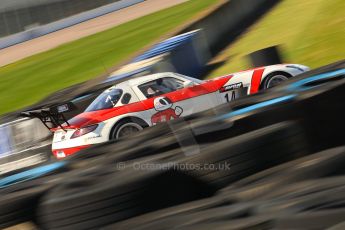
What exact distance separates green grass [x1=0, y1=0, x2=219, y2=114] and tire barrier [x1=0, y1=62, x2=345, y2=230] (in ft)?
40.5

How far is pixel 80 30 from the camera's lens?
36656 mm

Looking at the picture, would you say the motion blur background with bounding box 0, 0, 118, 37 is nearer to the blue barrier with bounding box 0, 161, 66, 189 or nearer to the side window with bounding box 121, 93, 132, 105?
the side window with bounding box 121, 93, 132, 105

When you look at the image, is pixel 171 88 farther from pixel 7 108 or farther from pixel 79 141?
pixel 7 108

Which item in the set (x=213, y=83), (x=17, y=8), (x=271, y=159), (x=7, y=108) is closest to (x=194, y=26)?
(x=7, y=108)

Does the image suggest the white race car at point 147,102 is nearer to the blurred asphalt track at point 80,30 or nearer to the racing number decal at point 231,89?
the racing number decal at point 231,89

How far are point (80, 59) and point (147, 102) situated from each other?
1495 cm

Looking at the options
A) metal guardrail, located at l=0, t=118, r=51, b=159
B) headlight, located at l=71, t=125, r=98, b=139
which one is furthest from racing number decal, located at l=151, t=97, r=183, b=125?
metal guardrail, located at l=0, t=118, r=51, b=159

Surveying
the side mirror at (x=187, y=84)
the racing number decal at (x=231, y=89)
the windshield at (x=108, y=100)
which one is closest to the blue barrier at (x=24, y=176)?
the windshield at (x=108, y=100)

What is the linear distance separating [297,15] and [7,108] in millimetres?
9481

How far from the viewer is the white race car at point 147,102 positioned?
9.73 meters

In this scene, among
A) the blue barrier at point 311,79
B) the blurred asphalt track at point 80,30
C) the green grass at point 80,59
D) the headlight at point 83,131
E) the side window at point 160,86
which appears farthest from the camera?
the blurred asphalt track at point 80,30

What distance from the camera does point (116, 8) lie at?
4272cm

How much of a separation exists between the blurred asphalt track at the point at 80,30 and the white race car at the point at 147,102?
22669 mm

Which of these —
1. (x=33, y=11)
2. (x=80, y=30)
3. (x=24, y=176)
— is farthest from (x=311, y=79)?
(x=33, y=11)
